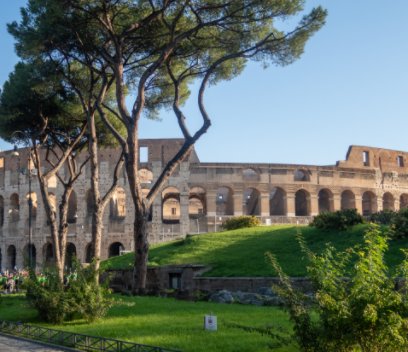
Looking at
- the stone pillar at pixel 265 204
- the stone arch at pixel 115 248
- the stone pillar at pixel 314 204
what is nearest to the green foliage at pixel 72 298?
the stone pillar at pixel 265 204

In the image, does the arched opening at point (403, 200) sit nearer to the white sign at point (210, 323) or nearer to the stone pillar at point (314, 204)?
the stone pillar at point (314, 204)

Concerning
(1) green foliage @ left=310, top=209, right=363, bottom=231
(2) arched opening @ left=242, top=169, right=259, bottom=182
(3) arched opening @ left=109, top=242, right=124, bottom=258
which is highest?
(2) arched opening @ left=242, top=169, right=259, bottom=182

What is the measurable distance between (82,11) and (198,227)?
632 inches

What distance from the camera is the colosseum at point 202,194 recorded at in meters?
28.9

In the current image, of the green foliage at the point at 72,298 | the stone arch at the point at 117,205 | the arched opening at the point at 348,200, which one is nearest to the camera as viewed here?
the green foliage at the point at 72,298

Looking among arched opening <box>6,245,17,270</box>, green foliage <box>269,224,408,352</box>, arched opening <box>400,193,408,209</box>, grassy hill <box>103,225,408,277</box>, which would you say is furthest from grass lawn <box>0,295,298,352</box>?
arched opening <box>400,193,408,209</box>

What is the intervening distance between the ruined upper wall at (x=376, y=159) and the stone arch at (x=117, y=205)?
13.1 m

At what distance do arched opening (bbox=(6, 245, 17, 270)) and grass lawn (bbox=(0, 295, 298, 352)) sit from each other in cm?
2035

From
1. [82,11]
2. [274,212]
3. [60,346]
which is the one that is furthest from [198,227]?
[60,346]

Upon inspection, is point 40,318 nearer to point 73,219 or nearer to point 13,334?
point 13,334

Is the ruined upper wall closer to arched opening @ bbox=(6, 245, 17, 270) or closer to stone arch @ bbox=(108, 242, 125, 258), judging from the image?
stone arch @ bbox=(108, 242, 125, 258)

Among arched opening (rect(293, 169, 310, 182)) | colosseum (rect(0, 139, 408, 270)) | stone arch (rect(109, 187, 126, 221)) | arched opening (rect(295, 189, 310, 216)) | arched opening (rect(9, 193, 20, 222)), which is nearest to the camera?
colosseum (rect(0, 139, 408, 270))

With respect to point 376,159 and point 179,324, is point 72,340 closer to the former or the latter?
point 179,324

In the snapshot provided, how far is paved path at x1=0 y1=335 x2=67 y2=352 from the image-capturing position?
745 centimetres
